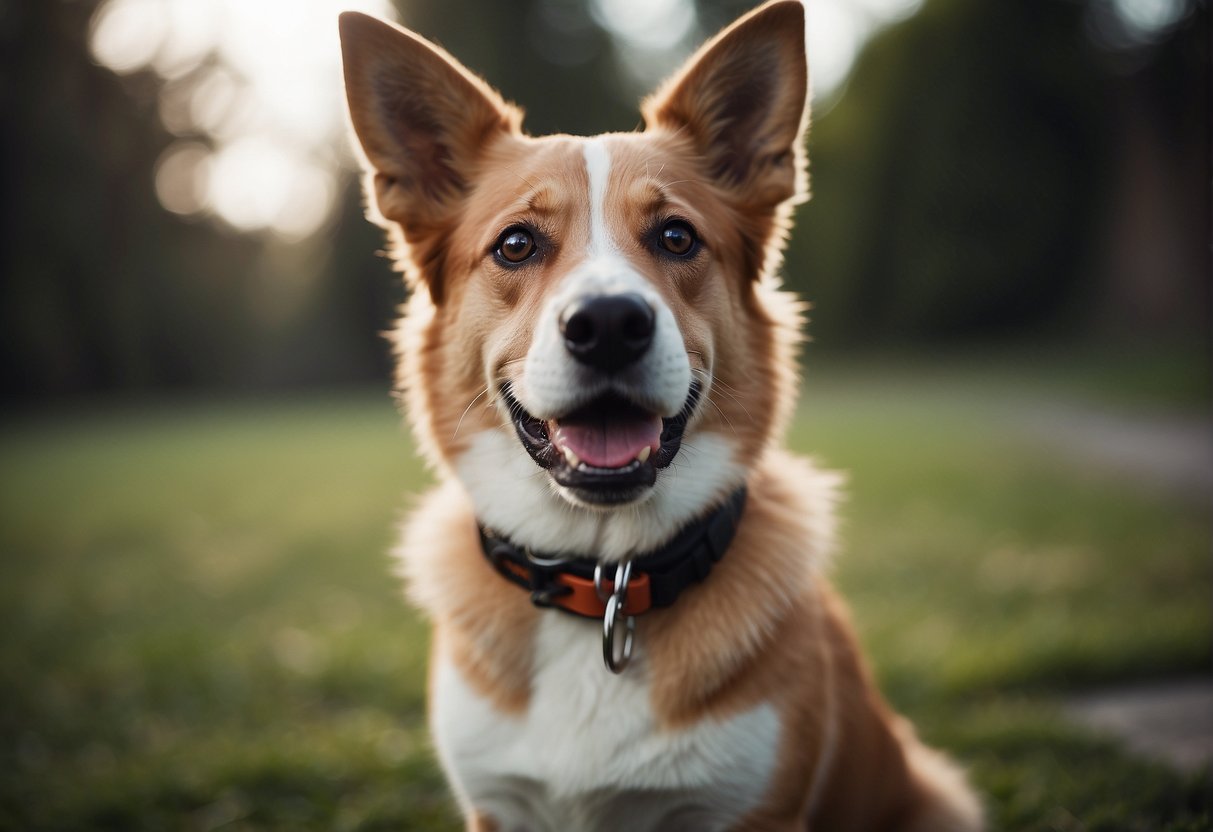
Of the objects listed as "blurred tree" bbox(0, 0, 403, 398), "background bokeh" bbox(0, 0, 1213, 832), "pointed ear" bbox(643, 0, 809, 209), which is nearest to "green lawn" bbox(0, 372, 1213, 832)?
"background bokeh" bbox(0, 0, 1213, 832)

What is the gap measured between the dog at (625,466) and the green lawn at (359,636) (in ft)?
3.20

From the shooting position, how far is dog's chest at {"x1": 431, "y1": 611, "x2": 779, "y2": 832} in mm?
2164

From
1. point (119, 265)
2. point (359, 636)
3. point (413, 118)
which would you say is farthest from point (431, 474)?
point (119, 265)

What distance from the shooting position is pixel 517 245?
2.50 metres

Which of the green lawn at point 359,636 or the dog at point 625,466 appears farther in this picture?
the green lawn at point 359,636

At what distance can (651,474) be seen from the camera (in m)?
2.18

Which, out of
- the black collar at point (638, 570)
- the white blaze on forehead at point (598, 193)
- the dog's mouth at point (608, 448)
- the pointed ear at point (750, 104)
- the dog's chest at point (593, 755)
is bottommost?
the dog's chest at point (593, 755)

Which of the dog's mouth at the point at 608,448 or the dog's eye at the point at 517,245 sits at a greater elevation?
the dog's eye at the point at 517,245

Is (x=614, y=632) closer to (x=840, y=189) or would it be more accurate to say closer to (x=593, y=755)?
(x=593, y=755)

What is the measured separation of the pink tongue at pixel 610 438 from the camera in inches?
86.6

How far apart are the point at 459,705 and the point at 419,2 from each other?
2395 centimetres

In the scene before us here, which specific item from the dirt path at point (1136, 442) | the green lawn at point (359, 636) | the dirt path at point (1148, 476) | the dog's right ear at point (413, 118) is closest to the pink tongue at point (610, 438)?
the dog's right ear at point (413, 118)

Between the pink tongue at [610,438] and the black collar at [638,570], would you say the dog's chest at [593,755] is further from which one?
the pink tongue at [610,438]

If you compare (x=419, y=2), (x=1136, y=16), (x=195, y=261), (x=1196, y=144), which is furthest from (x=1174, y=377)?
(x=195, y=261)
